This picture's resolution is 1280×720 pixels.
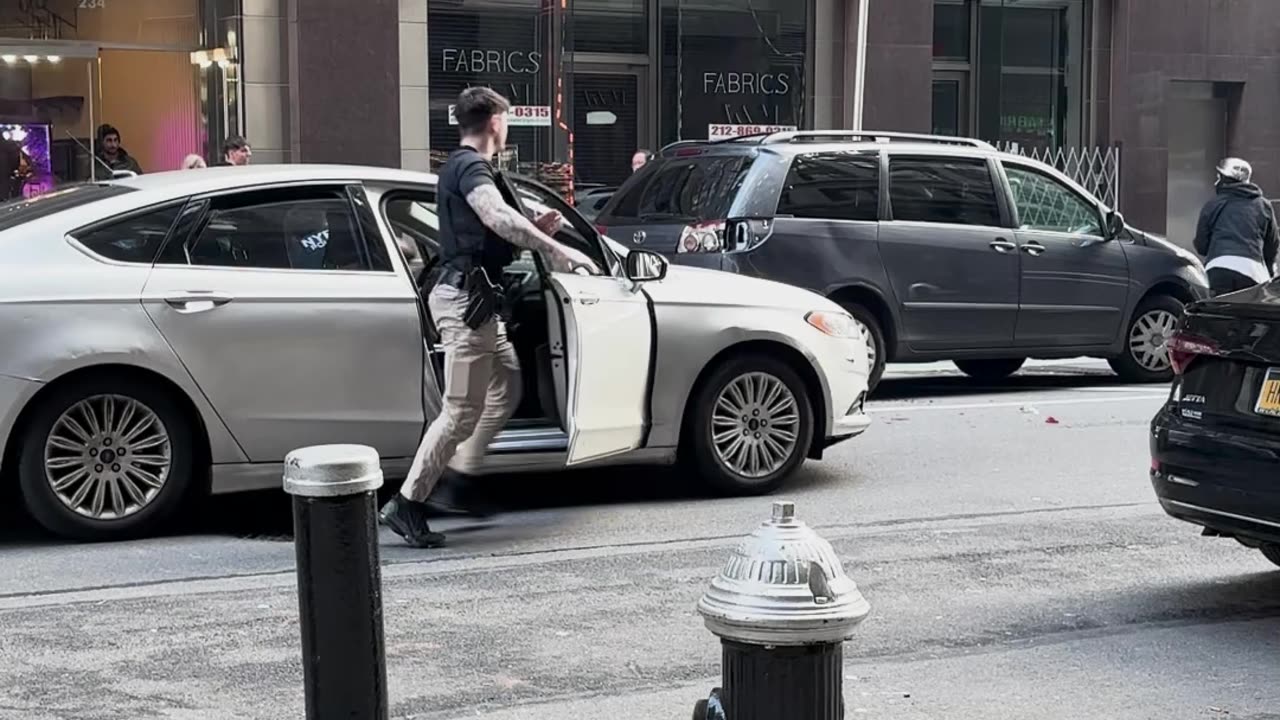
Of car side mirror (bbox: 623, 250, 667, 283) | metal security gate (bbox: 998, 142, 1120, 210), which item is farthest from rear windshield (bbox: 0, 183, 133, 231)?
metal security gate (bbox: 998, 142, 1120, 210)

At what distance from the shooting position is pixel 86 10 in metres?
17.5

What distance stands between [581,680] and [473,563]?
1.76 m

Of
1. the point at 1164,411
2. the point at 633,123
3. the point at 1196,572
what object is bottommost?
the point at 1196,572

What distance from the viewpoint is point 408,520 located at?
7.46 m

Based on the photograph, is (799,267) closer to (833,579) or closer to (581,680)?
(581,680)

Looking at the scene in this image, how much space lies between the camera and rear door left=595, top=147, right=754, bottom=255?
12.0 m

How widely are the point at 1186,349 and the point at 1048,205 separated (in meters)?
6.71

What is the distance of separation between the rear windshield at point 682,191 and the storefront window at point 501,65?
641 cm

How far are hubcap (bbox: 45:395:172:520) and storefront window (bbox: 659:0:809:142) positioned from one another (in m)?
13.2

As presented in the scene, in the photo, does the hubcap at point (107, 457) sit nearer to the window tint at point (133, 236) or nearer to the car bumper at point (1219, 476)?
the window tint at point (133, 236)

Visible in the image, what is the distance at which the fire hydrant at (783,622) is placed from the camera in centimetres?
354

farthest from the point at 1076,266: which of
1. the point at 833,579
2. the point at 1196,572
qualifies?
the point at 833,579

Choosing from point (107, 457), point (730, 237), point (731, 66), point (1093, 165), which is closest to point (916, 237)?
point (730, 237)

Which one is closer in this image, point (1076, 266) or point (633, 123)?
point (1076, 266)
